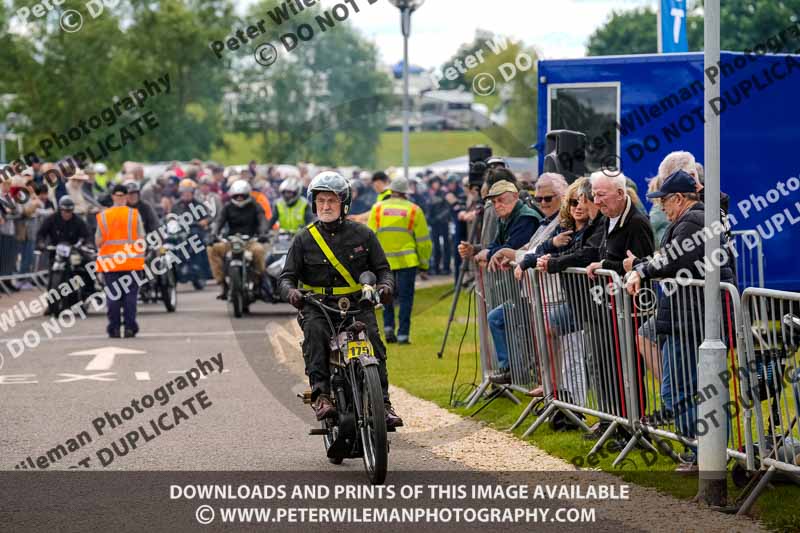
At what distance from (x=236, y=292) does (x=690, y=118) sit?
7.78 m

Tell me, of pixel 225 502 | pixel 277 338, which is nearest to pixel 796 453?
pixel 225 502

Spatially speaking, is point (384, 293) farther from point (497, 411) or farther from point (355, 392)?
point (497, 411)

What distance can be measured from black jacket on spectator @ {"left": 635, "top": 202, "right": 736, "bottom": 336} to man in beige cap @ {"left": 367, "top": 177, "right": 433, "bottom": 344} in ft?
27.8

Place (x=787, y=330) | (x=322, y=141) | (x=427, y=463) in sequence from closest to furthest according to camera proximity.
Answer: (x=787, y=330)
(x=427, y=463)
(x=322, y=141)

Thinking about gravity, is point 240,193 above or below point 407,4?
below

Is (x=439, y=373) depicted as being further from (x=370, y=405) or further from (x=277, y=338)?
(x=370, y=405)

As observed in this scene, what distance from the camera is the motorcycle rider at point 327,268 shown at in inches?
370

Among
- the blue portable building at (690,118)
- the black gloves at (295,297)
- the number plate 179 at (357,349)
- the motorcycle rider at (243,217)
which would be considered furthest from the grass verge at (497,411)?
the blue portable building at (690,118)

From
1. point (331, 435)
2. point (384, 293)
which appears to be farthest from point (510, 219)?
point (331, 435)

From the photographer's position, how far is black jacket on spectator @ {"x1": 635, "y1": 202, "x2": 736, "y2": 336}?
8.54 meters

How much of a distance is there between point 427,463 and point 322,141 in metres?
67.8

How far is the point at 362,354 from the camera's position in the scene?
29.5 ft

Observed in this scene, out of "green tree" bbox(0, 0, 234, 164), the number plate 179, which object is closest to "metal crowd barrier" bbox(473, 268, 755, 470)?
the number plate 179

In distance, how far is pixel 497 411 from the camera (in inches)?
465
